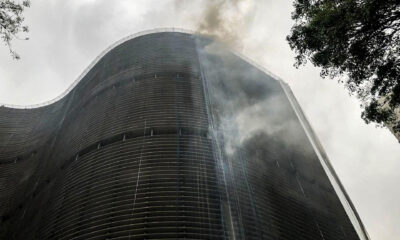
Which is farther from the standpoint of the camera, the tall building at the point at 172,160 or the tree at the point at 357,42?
the tall building at the point at 172,160

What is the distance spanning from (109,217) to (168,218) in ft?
7.34

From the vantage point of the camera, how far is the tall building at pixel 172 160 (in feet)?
35.2

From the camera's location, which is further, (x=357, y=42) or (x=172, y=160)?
(x=172, y=160)

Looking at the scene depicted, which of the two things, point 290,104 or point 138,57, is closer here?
point 138,57

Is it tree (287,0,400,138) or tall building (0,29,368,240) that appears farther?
tall building (0,29,368,240)

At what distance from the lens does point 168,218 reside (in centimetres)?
1003

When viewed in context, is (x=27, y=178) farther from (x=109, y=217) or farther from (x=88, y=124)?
(x=109, y=217)

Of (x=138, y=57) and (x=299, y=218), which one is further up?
(x=138, y=57)

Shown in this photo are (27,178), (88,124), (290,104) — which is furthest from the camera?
(290,104)

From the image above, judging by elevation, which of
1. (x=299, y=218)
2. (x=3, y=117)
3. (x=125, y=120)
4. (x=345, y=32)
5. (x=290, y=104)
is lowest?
(x=299, y=218)

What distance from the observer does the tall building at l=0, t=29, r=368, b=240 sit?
10742 mm

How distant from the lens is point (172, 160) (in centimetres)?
1225

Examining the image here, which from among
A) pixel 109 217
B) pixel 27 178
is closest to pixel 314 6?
pixel 109 217

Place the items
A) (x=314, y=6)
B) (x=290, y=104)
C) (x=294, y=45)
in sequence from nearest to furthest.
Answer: (x=314, y=6), (x=294, y=45), (x=290, y=104)
